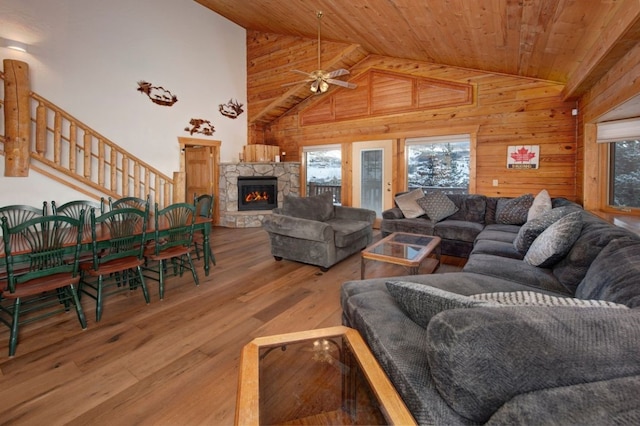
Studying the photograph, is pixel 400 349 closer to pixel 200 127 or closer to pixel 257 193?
pixel 257 193

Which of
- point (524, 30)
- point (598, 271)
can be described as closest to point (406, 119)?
point (524, 30)

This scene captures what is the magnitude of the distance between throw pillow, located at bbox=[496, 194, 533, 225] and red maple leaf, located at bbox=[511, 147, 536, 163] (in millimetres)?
1092

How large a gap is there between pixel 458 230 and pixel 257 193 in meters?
4.70

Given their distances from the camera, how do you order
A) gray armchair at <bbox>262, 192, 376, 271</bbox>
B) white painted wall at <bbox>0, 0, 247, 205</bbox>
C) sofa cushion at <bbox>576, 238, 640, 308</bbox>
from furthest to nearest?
white painted wall at <bbox>0, 0, 247, 205</bbox>, gray armchair at <bbox>262, 192, 376, 271</bbox>, sofa cushion at <bbox>576, 238, 640, 308</bbox>

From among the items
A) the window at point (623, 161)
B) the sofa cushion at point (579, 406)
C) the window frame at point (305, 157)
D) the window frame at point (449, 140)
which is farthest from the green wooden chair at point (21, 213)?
the window at point (623, 161)

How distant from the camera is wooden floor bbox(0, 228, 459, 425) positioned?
5.55 ft

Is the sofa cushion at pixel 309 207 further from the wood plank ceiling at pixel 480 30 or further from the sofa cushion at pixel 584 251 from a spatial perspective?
the sofa cushion at pixel 584 251

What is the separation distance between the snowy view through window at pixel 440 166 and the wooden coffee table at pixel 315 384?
5.30m

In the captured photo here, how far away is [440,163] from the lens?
6.04 metres

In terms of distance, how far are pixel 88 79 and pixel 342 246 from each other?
4.89 metres

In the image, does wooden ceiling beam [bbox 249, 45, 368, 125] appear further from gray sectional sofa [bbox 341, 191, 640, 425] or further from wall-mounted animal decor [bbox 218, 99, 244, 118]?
gray sectional sofa [bbox 341, 191, 640, 425]

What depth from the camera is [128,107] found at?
220 inches

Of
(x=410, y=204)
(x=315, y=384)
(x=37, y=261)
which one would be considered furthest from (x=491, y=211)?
(x=37, y=261)

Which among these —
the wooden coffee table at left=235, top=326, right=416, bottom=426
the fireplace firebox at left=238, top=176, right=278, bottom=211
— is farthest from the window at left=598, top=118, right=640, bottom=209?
the fireplace firebox at left=238, top=176, right=278, bottom=211
